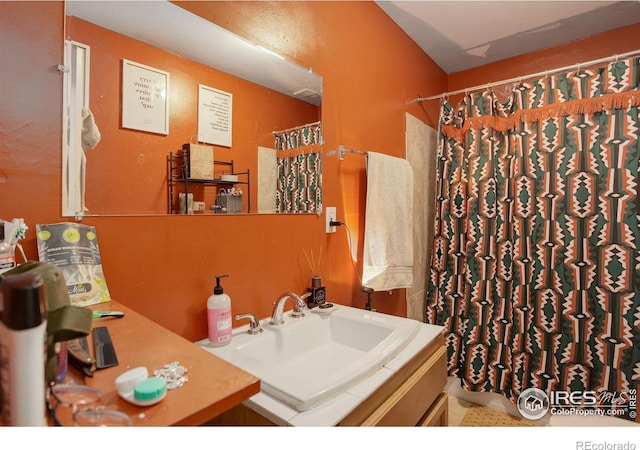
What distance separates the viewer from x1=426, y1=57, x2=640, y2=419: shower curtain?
1.56 meters

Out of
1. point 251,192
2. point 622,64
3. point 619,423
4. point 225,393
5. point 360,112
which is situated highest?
point 622,64

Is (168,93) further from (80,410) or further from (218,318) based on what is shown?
(80,410)

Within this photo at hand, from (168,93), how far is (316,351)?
92cm

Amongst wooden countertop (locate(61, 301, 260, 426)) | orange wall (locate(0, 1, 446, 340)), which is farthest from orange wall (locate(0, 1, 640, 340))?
wooden countertop (locate(61, 301, 260, 426))

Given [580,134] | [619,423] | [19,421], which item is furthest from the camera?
[580,134]

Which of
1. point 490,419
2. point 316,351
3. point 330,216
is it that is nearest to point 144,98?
point 330,216

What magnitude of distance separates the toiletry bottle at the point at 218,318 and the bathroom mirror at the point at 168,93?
263 mm

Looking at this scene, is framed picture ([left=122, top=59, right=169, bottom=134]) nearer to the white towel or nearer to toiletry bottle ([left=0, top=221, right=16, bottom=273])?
toiletry bottle ([left=0, top=221, right=16, bottom=273])

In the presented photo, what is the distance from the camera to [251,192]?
3.67 feet

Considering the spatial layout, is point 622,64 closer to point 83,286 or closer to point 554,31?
point 554,31

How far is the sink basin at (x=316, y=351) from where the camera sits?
695 mm

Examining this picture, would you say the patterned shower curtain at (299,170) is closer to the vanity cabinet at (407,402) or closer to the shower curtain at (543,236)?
the vanity cabinet at (407,402)

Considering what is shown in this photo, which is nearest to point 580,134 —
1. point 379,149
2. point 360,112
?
point 379,149

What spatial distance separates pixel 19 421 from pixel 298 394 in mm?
437
